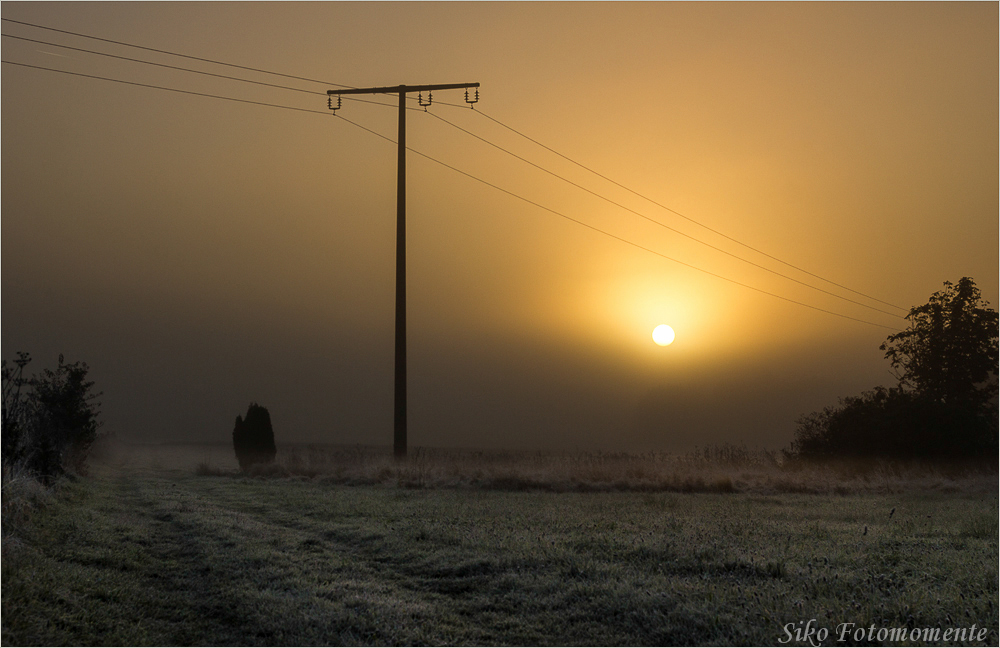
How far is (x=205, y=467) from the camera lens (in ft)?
98.8

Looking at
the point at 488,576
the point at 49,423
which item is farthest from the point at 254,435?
the point at 488,576

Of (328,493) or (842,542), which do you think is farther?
(328,493)

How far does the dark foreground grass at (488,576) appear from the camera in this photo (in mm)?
6984

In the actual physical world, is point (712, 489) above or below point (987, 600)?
below

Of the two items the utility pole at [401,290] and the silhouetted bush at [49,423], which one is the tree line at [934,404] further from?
the silhouetted bush at [49,423]

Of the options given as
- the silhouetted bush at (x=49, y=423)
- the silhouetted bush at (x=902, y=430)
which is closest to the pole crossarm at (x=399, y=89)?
the silhouetted bush at (x=49, y=423)

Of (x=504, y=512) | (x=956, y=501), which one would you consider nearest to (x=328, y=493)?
(x=504, y=512)

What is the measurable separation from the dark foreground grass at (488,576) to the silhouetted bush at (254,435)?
20451mm

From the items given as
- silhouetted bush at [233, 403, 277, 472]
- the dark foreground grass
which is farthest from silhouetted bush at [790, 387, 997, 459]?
silhouetted bush at [233, 403, 277, 472]

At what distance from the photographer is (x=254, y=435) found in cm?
3606

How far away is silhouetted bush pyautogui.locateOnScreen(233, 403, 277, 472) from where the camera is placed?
3559 cm

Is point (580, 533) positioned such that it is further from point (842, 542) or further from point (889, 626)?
point (889, 626)

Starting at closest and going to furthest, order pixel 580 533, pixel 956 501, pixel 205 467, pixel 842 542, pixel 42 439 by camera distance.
→ pixel 842 542, pixel 580 533, pixel 42 439, pixel 956 501, pixel 205 467

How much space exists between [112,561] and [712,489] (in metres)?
17.5
